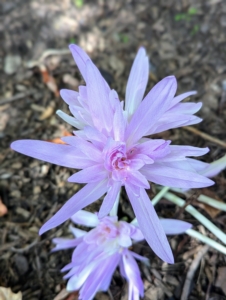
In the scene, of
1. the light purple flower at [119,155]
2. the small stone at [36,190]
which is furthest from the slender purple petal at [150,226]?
the small stone at [36,190]

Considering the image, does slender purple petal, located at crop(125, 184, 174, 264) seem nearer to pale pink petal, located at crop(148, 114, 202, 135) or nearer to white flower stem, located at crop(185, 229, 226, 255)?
pale pink petal, located at crop(148, 114, 202, 135)

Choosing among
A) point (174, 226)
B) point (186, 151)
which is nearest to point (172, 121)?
point (186, 151)

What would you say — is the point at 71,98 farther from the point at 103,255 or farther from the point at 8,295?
the point at 8,295

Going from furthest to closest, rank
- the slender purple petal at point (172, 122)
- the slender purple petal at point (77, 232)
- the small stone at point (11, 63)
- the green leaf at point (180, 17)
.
Answer: the green leaf at point (180, 17), the small stone at point (11, 63), the slender purple petal at point (77, 232), the slender purple petal at point (172, 122)

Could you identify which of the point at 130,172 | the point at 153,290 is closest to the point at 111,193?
the point at 130,172

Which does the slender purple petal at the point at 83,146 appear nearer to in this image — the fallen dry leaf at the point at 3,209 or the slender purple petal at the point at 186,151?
the slender purple petal at the point at 186,151

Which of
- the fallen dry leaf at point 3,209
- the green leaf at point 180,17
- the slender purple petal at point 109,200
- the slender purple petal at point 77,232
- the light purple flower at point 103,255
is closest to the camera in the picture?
the slender purple petal at point 109,200
